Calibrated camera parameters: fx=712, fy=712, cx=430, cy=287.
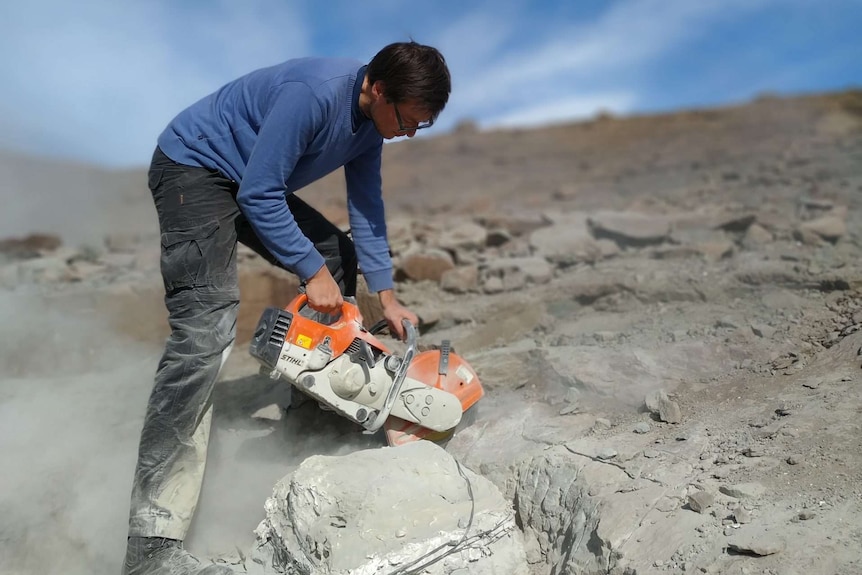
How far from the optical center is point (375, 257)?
310 centimetres

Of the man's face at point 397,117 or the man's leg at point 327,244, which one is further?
the man's leg at point 327,244

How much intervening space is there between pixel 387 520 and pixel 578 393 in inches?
46.0

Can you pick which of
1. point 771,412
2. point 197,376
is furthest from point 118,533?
point 771,412

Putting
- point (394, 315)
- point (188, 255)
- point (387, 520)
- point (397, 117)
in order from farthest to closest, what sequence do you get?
1. point (394, 315)
2. point (188, 255)
3. point (397, 117)
4. point (387, 520)

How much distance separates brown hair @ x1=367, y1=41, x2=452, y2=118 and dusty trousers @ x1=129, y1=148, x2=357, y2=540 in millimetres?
731

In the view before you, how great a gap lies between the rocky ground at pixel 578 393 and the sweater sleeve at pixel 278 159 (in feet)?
3.66

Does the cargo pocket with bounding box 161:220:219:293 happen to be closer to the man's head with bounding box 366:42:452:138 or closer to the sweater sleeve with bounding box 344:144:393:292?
the sweater sleeve with bounding box 344:144:393:292

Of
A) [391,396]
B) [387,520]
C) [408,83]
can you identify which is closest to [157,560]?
[387,520]

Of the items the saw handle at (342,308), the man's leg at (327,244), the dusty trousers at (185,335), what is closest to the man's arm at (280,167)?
the saw handle at (342,308)

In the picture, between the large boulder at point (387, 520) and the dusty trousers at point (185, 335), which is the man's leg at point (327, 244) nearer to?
the dusty trousers at point (185, 335)

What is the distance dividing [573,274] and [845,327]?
2.43 meters

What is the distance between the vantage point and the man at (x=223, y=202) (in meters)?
2.44

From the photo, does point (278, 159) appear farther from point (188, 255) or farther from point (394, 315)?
point (394, 315)

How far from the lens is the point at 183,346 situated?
8.57 ft
